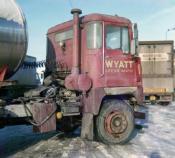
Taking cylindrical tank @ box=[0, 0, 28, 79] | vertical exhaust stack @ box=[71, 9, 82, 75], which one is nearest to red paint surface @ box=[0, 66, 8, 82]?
cylindrical tank @ box=[0, 0, 28, 79]

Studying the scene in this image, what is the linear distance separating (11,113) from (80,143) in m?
2.25

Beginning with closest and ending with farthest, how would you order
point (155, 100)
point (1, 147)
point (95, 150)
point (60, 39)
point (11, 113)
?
point (11, 113)
point (95, 150)
point (1, 147)
point (60, 39)
point (155, 100)

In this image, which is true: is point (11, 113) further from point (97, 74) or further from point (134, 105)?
point (134, 105)

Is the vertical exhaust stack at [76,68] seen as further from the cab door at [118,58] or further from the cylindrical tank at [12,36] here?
the cylindrical tank at [12,36]

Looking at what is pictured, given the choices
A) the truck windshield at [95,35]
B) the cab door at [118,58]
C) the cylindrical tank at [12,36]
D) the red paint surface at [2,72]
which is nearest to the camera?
the cylindrical tank at [12,36]

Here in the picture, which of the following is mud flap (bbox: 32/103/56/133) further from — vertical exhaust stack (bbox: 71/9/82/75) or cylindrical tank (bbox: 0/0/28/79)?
vertical exhaust stack (bbox: 71/9/82/75)

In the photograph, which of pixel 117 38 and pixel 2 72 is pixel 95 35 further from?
pixel 2 72

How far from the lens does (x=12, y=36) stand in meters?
6.96

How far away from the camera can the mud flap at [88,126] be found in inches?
335

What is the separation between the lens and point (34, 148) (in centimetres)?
831

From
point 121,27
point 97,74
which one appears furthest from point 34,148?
point 121,27

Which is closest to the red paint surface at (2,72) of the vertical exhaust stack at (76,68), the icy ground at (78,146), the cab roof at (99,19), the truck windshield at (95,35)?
the icy ground at (78,146)

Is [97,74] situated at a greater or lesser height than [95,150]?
greater

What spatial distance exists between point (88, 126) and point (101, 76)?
44.6 inches
